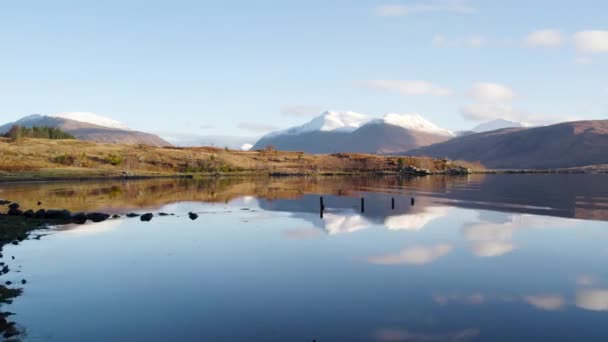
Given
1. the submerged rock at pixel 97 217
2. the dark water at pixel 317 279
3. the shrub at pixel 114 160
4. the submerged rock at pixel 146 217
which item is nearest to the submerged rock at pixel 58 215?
the submerged rock at pixel 97 217

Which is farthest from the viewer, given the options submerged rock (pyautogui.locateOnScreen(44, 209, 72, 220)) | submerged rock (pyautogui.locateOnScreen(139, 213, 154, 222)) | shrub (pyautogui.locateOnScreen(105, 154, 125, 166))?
shrub (pyautogui.locateOnScreen(105, 154, 125, 166))

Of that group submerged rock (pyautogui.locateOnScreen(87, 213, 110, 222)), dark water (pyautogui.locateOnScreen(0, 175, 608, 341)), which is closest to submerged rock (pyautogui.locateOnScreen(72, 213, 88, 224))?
submerged rock (pyautogui.locateOnScreen(87, 213, 110, 222))

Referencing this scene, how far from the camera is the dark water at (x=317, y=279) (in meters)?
24.9

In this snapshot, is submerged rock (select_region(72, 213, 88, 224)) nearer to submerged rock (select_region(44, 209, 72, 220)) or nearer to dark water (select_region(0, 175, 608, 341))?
submerged rock (select_region(44, 209, 72, 220))

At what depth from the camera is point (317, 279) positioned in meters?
34.7

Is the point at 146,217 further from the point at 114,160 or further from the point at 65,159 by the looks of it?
the point at 114,160

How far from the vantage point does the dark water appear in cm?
2489

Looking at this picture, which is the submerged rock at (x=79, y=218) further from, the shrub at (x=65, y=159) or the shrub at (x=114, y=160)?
the shrub at (x=114, y=160)

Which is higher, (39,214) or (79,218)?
(39,214)

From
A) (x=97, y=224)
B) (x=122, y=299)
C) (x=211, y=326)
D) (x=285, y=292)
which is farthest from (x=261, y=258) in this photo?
(x=97, y=224)

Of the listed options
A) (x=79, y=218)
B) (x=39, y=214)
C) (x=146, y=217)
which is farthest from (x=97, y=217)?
(x=39, y=214)

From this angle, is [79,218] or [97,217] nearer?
[79,218]

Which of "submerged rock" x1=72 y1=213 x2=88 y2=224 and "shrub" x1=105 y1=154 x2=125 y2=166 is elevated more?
"shrub" x1=105 y1=154 x2=125 y2=166

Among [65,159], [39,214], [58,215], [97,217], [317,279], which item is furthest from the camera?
[65,159]
